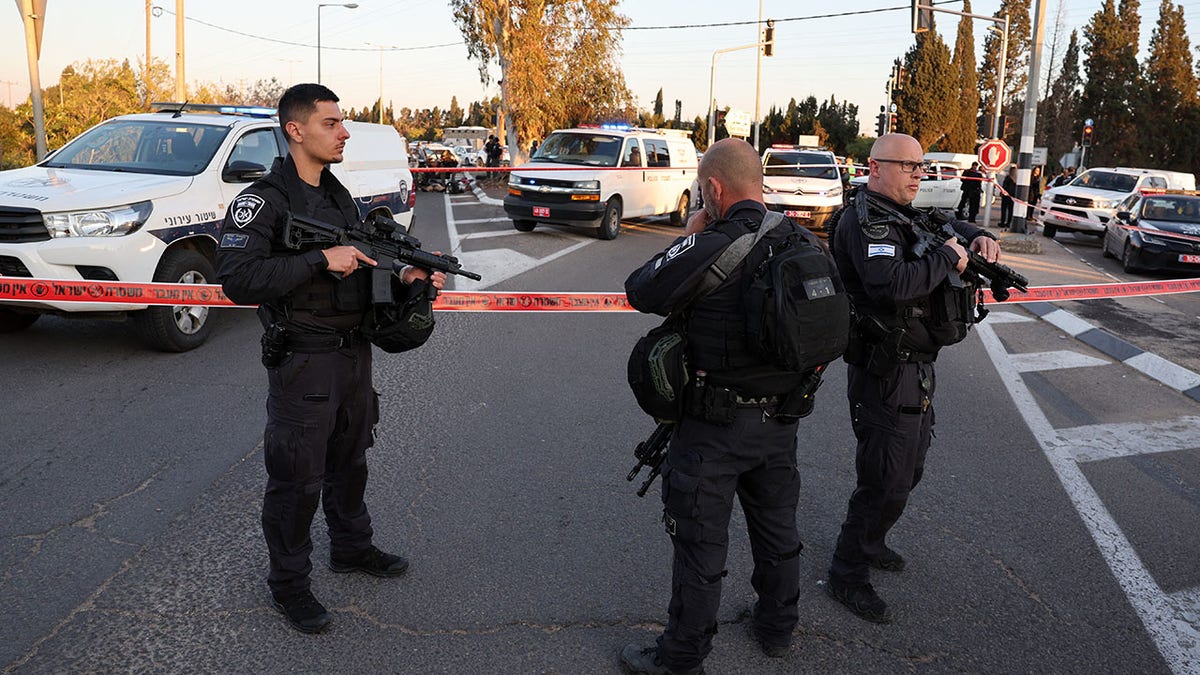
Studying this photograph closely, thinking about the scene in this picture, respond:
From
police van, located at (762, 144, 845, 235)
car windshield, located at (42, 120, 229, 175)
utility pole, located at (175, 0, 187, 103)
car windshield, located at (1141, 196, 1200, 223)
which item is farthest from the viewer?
utility pole, located at (175, 0, 187, 103)

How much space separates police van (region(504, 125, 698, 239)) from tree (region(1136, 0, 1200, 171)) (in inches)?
2075

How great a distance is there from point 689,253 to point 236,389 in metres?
4.43

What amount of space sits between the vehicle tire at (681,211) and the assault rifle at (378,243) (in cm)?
1550

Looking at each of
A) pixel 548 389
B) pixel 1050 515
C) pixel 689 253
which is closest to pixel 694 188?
pixel 548 389

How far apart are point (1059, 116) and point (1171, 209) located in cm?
4961

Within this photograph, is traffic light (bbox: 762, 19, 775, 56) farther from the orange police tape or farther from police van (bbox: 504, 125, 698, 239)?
the orange police tape

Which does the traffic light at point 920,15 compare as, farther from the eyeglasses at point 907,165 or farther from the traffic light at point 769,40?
the eyeglasses at point 907,165

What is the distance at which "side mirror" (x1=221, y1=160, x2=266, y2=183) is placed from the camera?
707 centimetres

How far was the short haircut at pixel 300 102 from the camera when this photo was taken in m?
3.30

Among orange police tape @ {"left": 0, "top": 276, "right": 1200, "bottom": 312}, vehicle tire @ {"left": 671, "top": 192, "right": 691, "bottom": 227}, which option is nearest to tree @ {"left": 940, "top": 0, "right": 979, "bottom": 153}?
vehicle tire @ {"left": 671, "top": 192, "right": 691, "bottom": 227}

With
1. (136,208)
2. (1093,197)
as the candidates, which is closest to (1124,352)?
(136,208)

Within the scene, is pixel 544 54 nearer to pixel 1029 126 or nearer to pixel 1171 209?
pixel 1029 126

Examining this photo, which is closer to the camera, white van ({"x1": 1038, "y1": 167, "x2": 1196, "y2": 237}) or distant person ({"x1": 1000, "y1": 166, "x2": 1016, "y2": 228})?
white van ({"x1": 1038, "y1": 167, "x2": 1196, "y2": 237})

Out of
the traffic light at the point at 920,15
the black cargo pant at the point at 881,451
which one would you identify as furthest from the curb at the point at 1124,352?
the traffic light at the point at 920,15
